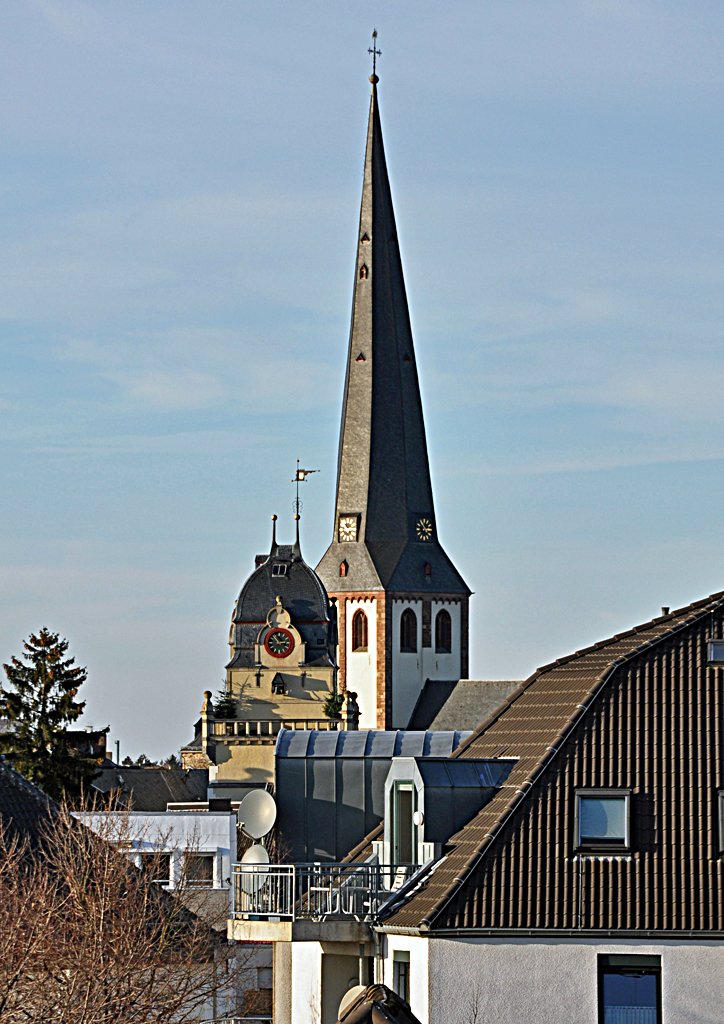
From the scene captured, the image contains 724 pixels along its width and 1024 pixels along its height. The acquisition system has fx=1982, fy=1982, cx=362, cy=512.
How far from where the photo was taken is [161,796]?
13238cm

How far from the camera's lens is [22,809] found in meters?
34.7

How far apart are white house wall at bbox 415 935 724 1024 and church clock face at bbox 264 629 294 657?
321 ft

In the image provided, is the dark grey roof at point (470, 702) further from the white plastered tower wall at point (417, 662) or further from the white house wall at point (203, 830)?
the white house wall at point (203, 830)

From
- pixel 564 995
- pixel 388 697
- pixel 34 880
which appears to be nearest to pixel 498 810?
pixel 564 995

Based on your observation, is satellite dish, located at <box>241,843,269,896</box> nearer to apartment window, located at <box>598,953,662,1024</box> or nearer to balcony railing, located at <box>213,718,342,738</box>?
apartment window, located at <box>598,953,662,1024</box>

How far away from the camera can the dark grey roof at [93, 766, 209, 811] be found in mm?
130250

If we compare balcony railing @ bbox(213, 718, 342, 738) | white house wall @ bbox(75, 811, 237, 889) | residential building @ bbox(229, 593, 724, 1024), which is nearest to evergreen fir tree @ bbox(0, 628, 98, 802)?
white house wall @ bbox(75, 811, 237, 889)

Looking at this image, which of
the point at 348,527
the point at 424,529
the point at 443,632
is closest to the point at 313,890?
the point at 348,527

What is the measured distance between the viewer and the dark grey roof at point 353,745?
28.3 m

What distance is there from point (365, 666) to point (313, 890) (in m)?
111

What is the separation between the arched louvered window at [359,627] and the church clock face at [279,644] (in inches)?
576

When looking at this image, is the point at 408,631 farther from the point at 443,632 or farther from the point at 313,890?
the point at 313,890

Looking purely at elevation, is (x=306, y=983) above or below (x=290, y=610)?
below

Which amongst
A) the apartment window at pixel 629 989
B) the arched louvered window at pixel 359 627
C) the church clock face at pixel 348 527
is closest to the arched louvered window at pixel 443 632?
the arched louvered window at pixel 359 627
